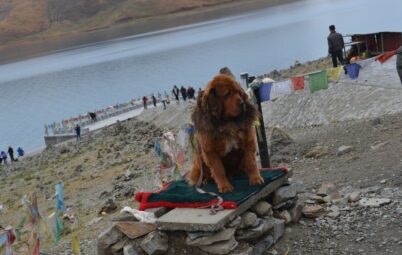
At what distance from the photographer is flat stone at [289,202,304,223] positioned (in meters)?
7.33

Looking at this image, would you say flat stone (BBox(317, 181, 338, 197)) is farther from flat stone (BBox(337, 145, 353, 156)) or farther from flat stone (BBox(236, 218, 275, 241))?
flat stone (BBox(337, 145, 353, 156))

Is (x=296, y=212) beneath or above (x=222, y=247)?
beneath

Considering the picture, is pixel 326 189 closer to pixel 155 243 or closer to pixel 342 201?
pixel 342 201

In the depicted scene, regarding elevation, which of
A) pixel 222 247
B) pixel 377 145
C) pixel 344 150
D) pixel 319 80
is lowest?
pixel 344 150

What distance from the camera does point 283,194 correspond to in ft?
24.0

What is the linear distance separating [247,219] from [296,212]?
1.05 metres

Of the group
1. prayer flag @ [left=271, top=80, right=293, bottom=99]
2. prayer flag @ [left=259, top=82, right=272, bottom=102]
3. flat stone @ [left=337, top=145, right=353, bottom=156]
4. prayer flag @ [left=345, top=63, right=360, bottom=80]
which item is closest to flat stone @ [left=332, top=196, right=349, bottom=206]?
flat stone @ [left=337, top=145, right=353, bottom=156]

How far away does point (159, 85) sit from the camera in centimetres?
7206

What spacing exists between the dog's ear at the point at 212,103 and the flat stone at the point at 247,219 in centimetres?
120

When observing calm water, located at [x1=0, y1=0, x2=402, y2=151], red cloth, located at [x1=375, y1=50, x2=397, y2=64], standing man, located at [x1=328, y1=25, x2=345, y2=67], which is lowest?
calm water, located at [x1=0, y1=0, x2=402, y2=151]

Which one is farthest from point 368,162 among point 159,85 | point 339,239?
point 159,85

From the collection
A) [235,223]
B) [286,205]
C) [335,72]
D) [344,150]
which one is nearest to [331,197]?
[286,205]

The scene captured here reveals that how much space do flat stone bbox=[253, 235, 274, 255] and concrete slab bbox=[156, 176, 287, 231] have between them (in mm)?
430

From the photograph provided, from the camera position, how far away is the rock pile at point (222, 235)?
6203 millimetres
